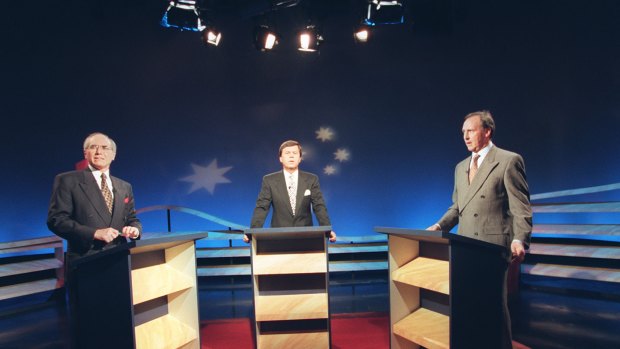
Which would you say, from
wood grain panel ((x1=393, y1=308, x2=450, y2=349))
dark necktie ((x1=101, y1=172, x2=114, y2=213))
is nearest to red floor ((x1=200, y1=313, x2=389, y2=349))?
wood grain panel ((x1=393, y1=308, x2=450, y2=349))

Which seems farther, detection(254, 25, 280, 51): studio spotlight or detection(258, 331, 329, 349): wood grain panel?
detection(254, 25, 280, 51): studio spotlight

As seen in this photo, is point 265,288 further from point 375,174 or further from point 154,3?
point 154,3

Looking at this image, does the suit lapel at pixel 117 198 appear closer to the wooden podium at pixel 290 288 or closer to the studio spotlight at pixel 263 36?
the wooden podium at pixel 290 288

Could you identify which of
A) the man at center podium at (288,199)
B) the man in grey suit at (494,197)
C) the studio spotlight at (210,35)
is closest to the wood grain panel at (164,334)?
the man at center podium at (288,199)

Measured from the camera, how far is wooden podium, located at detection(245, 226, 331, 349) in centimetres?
272

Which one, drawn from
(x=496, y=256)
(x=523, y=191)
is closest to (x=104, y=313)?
(x=496, y=256)

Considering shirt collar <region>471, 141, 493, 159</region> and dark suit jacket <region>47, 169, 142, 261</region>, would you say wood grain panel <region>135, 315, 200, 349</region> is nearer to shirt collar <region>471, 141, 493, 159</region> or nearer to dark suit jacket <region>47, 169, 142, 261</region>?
dark suit jacket <region>47, 169, 142, 261</region>

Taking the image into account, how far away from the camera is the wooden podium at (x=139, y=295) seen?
190cm

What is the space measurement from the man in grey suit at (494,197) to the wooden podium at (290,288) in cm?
104

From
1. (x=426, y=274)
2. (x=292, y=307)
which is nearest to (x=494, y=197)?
(x=426, y=274)

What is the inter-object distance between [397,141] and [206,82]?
3681 mm

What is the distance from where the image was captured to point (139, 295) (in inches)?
83.8

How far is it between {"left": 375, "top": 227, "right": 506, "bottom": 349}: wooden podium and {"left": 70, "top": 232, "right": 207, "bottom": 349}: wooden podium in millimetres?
1421

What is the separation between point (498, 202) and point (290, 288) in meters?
1.68
